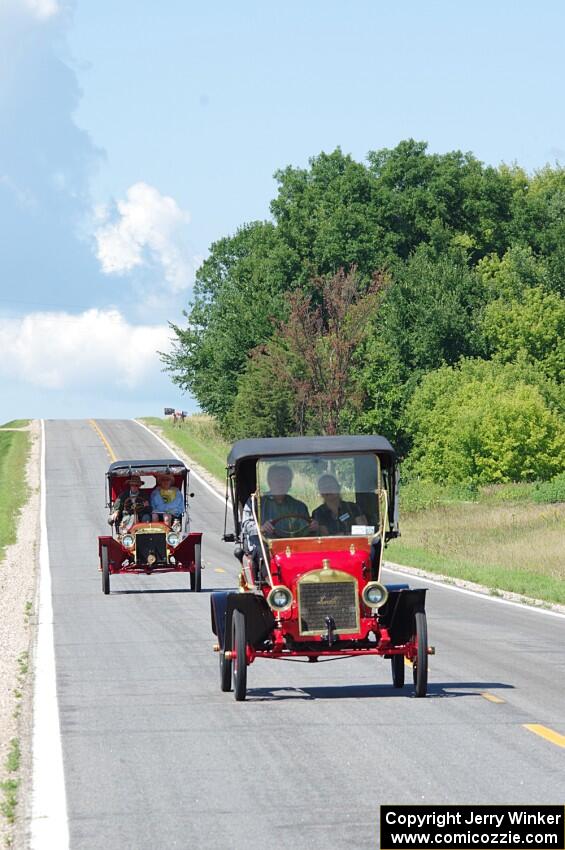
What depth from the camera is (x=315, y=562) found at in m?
13.9

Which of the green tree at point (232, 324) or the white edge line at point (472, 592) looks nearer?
the white edge line at point (472, 592)

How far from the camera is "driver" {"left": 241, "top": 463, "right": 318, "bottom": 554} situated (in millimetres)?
14484

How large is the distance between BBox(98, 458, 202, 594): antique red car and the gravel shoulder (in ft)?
5.95

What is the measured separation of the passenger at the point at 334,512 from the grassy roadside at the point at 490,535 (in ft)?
38.5

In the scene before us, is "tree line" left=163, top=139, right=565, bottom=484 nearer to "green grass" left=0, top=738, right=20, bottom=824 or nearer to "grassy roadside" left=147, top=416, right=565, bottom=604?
"grassy roadside" left=147, top=416, right=565, bottom=604

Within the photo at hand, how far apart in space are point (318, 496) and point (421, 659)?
2105mm

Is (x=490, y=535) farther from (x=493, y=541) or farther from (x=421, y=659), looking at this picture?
(x=421, y=659)

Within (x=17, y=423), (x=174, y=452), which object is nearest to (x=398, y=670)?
(x=174, y=452)

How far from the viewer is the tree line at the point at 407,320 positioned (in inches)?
2896

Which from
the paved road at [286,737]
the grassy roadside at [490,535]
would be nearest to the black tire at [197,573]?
the grassy roadside at [490,535]

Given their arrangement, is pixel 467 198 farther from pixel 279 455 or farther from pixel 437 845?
pixel 437 845

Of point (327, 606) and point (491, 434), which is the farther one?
point (491, 434)

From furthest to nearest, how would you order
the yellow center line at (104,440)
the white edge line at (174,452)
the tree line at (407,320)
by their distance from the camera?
the yellow center line at (104,440), the tree line at (407,320), the white edge line at (174,452)

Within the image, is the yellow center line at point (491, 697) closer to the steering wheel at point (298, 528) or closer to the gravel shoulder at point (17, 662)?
the steering wheel at point (298, 528)
